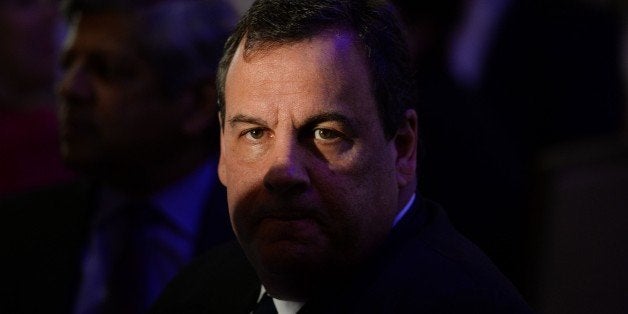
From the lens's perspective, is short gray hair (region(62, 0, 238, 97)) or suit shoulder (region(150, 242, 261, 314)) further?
short gray hair (region(62, 0, 238, 97))

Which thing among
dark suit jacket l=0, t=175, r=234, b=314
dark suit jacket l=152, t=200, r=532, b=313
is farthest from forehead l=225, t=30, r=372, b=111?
dark suit jacket l=0, t=175, r=234, b=314

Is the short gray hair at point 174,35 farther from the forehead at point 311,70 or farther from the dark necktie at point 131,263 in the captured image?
the forehead at point 311,70

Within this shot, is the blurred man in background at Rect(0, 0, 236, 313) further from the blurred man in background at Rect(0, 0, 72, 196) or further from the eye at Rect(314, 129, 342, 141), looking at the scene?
the eye at Rect(314, 129, 342, 141)

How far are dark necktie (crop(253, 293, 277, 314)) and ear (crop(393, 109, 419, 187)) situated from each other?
0.94 ft

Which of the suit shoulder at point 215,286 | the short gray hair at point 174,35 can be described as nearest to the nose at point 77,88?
the short gray hair at point 174,35

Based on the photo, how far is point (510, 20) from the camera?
4.20m

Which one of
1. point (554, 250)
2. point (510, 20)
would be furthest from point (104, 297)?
point (510, 20)

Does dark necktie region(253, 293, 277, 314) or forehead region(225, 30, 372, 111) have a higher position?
forehead region(225, 30, 372, 111)

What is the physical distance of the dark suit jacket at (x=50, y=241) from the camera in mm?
2531

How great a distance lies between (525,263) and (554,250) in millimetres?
127

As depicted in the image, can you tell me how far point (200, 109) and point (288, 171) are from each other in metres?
1.25

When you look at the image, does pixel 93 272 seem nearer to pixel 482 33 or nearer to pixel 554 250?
pixel 554 250

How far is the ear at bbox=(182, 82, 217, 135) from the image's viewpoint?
2.69m

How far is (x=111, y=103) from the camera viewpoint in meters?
2.62
